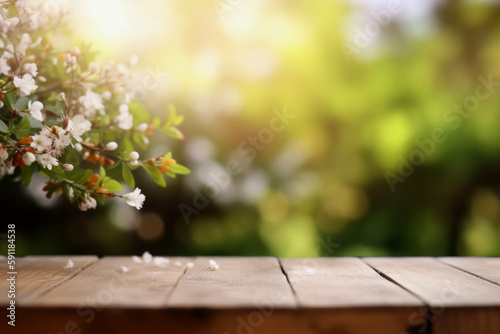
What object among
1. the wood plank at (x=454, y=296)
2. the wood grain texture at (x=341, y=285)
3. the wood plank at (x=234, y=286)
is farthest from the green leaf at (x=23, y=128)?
the wood plank at (x=454, y=296)

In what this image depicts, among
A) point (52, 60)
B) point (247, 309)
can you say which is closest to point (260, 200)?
point (52, 60)

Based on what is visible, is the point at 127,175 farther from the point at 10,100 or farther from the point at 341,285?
the point at 341,285

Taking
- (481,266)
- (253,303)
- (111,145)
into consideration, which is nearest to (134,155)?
(111,145)

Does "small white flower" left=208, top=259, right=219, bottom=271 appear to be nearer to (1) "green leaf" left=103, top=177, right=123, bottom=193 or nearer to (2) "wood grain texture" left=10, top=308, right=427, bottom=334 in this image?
(1) "green leaf" left=103, top=177, right=123, bottom=193

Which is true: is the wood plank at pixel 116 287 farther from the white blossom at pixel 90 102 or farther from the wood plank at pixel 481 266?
the wood plank at pixel 481 266

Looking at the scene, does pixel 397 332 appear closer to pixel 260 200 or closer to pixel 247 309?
pixel 247 309

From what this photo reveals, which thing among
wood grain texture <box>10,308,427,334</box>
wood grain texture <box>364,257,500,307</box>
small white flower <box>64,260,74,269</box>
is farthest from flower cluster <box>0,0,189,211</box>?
wood grain texture <box>364,257,500,307</box>
